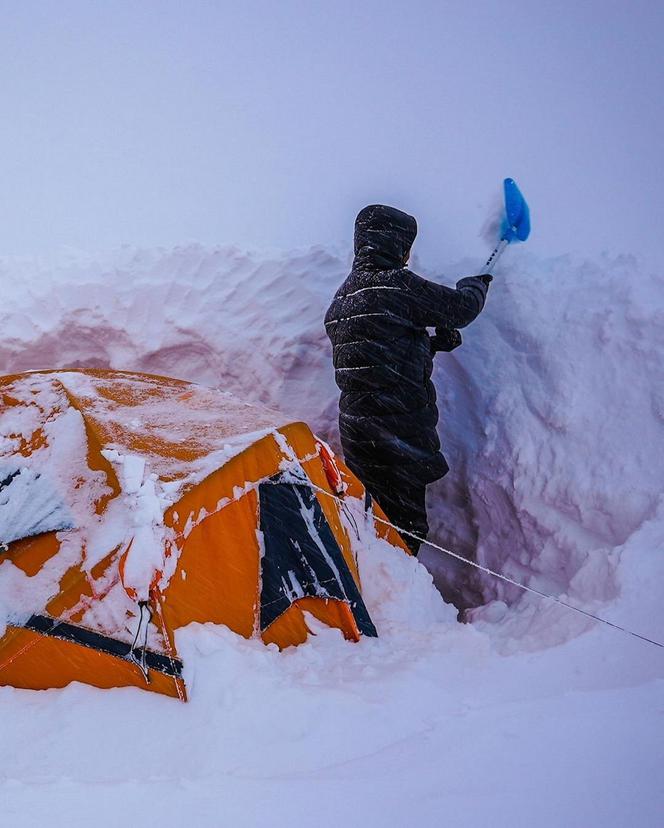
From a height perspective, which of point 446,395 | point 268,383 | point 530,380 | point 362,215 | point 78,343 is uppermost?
point 362,215

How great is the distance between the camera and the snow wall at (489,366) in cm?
281

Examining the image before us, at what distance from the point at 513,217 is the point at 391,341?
1076 mm

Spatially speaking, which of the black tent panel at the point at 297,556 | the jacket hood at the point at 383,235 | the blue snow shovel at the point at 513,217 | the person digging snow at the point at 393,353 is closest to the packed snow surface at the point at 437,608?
the black tent panel at the point at 297,556

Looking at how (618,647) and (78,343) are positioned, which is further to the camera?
(78,343)

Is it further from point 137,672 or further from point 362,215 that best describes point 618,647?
point 362,215

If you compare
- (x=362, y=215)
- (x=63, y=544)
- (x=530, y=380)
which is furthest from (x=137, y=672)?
Result: (x=530, y=380)

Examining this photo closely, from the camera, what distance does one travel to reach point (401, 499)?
303cm

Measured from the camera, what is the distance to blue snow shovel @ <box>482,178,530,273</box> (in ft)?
10.6

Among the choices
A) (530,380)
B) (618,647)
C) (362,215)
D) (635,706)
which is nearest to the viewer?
(635,706)

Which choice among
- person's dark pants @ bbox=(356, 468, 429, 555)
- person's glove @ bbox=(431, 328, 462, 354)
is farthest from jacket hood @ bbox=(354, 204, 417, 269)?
person's dark pants @ bbox=(356, 468, 429, 555)

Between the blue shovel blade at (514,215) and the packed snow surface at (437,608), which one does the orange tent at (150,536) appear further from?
the blue shovel blade at (514,215)

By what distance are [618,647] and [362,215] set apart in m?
2.20

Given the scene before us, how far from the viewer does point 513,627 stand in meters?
2.45

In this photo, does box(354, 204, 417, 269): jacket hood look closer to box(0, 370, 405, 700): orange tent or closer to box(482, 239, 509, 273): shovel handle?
box(482, 239, 509, 273): shovel handle
